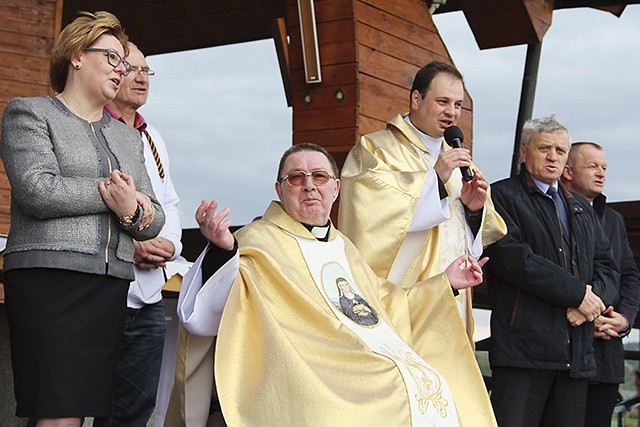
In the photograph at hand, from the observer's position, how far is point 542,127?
16.2ft

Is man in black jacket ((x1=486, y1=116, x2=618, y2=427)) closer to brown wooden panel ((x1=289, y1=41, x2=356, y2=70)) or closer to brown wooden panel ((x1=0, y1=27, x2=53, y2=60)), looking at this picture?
brown wooden panel ((x1=289, y1=41, x2=356, y2=70))

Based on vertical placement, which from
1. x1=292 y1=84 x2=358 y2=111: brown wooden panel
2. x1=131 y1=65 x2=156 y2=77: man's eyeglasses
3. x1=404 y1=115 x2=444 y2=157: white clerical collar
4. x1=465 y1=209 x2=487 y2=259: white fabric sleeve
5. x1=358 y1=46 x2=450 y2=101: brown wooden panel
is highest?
x1=358 y1=46 x2=450 y2=101: brown wooden panel

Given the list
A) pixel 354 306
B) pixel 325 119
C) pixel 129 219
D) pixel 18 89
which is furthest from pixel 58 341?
pixel 325 119

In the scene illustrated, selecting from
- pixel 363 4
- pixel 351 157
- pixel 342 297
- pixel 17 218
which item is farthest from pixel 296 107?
pixel 17 218

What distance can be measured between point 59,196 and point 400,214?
1810 millimetres

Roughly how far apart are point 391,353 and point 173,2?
22.3 ft

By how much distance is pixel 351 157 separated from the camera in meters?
4.77

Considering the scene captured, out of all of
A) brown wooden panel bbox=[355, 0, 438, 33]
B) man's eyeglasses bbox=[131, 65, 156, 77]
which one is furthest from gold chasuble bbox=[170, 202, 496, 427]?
brown wooden panel bbox=[355, 0, 438, 33]

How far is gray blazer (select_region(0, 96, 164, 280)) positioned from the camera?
3014 mm

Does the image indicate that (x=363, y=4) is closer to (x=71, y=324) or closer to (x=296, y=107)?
(x=296, y=107)

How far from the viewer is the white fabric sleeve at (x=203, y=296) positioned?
11.6ft

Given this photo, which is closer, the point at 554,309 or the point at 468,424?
the point at 468,424

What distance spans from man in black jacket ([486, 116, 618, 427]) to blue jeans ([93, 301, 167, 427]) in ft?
5.23

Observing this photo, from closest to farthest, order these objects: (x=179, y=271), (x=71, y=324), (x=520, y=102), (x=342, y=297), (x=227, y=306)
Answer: (x=71, y=324), (x=227, y=306), (x=342, y=297), (x=179, y=271), (x=520, y=102)
